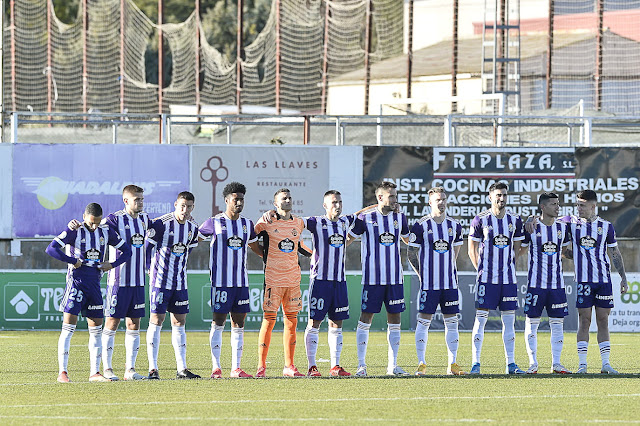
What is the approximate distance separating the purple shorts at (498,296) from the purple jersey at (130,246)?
3.99m

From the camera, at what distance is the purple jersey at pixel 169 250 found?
1223cm

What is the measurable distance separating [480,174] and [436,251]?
9303 millimetres

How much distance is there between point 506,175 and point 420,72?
19.5 meters

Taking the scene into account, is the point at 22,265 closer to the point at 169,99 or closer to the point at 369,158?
the point at 369,158

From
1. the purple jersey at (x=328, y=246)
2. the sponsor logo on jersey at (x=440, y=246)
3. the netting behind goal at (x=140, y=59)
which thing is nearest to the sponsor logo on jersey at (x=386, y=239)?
the purple jersey at (x=328, y=246)

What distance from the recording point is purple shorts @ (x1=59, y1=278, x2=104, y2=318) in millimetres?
11898

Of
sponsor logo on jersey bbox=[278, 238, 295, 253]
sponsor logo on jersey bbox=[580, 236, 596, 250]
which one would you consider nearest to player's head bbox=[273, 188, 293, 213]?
sponsor logo on jersey bbox=[278, 238, 295, 253]

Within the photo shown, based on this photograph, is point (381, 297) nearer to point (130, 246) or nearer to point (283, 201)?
point (283, 201)

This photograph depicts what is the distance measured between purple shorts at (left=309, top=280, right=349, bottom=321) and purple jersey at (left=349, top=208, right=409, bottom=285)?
384 mm

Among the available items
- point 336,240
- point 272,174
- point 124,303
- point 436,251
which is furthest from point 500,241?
point 272,174

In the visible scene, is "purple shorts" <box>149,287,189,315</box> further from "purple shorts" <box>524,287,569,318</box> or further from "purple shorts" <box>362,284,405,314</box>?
"purple shorts" <box>524,287,569,318</box>

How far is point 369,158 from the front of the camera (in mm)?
21828

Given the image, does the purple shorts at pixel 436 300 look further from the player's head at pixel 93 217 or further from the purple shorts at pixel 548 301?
the player's head at pixel 93 217

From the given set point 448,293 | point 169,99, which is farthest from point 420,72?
point 448,293
